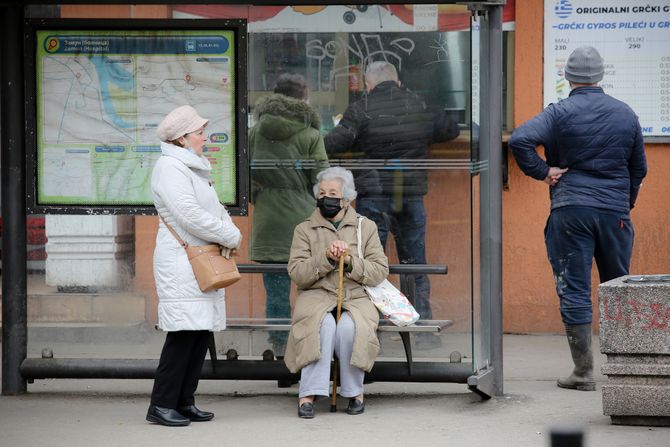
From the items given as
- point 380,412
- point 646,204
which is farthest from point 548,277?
point 380,412

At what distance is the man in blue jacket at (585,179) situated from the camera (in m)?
6.84

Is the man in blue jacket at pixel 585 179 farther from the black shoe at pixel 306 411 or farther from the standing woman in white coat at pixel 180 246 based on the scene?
the standing woman in white coat at pixel 180 246

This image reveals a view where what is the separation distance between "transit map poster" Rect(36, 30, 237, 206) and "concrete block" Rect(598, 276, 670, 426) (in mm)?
2321

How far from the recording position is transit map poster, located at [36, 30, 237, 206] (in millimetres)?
6949

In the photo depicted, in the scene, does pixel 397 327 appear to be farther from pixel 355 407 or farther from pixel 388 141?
pixel 388 141

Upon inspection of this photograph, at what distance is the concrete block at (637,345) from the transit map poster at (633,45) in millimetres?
3335

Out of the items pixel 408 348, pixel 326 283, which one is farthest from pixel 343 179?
pixel 408 348

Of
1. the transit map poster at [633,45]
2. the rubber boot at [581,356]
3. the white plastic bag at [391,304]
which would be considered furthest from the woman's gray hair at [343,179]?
the transit map poster at [633,45]

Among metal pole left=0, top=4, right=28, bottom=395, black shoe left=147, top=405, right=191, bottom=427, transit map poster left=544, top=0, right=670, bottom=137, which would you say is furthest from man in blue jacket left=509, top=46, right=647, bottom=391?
metal pole left=0, top=4, right=28, bottom=395

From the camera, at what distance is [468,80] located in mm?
6844

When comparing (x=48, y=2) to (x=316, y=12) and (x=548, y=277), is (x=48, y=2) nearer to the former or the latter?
(x=316, y=12)

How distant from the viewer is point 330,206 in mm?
6609

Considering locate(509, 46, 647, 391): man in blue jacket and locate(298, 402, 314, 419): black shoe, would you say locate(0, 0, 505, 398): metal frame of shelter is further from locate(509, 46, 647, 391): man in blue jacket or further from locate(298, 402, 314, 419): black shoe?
locate(298, 402, 314, 419): black shoe

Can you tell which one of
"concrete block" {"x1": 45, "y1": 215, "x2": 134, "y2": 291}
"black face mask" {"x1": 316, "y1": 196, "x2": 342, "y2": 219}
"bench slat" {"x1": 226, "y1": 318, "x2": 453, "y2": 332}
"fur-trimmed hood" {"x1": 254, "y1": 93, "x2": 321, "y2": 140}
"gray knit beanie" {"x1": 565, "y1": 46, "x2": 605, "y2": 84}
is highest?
"gray knit beanie" {"x1": 565, "y1": 46, "x2": 605, "y2": 84}
